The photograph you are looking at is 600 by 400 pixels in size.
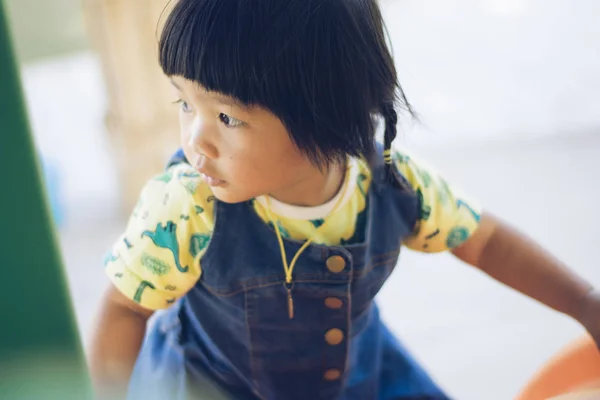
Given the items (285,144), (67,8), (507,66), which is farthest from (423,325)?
(67,8)

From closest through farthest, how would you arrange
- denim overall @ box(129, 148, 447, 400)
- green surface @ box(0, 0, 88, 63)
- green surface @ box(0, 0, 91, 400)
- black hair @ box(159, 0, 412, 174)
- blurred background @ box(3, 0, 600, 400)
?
1. green surface @ box(0, 0, 91, 400)
2. black hair @ box(159, 0, 412, 174)
3. denim overall @ box(129, 148, 447, 400)
4. blurred background @ box(3, 0, 600, 400)
5. green surface @ box(0, 0, 88, 63)

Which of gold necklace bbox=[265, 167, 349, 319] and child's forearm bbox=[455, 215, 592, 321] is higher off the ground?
gold necklace bbox=[265, 167, 349, 319]

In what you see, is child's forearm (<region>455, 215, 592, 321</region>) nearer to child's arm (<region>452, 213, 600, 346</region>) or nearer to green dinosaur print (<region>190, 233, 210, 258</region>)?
child's arm (<region>452, 213, 600, 346</region>)

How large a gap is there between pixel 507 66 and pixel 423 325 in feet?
3.10

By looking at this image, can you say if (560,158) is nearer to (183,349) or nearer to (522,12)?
(522,12)

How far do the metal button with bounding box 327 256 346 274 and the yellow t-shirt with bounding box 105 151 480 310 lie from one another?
17 millimetres

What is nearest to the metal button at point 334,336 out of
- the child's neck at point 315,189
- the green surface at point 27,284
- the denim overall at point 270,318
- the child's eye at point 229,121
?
the denim overall at point 270,318

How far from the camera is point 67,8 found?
155 cm

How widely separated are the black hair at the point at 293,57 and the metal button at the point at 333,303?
5.4 inches

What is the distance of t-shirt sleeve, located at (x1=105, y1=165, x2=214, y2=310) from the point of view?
0.52 m

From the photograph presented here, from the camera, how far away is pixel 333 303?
1.84 ft

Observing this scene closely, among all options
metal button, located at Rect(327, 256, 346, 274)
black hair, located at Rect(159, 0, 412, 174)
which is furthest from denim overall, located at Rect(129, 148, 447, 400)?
black hair, located at Rect(159, 0, 412, 174)

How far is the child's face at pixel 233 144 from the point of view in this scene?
459 millimetres

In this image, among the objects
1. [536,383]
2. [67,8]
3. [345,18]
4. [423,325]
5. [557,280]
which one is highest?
[345,18]
